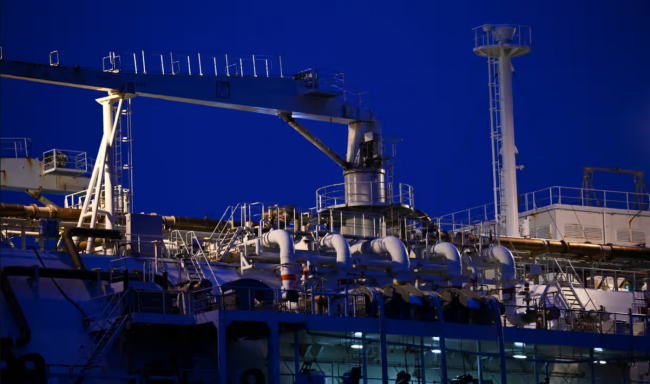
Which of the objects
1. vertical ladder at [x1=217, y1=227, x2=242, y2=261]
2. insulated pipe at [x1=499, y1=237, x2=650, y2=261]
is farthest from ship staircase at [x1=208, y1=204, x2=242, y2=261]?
insulated pipe at [x1=499, y1=237, x2=650, y2=261]

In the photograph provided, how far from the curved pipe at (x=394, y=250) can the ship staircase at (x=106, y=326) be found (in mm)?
12133

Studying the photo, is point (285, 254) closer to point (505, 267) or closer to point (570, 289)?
point (505, 267)

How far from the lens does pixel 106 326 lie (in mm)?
39031

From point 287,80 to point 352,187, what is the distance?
5452 millimetres

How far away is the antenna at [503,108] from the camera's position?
63.2 metres

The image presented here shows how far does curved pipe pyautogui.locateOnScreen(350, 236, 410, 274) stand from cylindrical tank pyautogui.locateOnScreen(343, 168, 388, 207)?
324 cm

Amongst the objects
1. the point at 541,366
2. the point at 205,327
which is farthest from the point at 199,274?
the point at 541,366

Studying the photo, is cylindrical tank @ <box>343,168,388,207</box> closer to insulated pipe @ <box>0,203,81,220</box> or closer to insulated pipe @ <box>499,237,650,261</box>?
insulated pipe @ <box>499,237,650,261</box>

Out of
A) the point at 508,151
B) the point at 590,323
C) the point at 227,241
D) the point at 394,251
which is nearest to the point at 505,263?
the point at 590,323

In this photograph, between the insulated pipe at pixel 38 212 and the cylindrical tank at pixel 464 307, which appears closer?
the cylindrical tank at pixel 464 307

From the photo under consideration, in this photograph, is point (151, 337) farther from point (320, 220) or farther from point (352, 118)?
point (352, 118)

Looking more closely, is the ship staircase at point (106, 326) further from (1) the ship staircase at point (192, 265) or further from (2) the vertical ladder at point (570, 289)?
(2) the vertical ladder at point (570, 289)

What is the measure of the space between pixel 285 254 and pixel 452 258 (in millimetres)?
7968

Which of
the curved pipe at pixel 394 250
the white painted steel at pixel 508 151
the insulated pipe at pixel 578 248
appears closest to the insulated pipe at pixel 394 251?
the curved pipe at pixel 394 250
